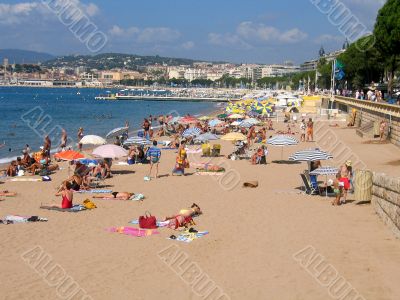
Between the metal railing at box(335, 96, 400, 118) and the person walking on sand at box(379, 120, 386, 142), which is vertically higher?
the metal railing at box(335, 96, 400, 118)

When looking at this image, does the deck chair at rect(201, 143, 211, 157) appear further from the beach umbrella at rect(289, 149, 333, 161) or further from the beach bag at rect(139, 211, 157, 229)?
the beach bag at rect(139, 211, 157, 229)

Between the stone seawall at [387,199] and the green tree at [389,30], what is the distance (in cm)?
2902

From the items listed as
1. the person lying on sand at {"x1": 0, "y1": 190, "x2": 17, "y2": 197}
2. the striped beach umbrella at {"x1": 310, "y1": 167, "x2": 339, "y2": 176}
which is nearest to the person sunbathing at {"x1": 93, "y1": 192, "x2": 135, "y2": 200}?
the person lying on sand at {"x1": 0, "y1": 190, "x2": 17, "y2": 197}

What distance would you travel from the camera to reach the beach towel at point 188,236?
10170 mm

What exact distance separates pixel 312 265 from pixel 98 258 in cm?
332

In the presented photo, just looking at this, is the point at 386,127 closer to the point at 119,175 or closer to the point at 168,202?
the point at 119,175

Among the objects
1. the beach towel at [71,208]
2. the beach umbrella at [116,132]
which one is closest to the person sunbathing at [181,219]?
A: the beach towel at [71,208]

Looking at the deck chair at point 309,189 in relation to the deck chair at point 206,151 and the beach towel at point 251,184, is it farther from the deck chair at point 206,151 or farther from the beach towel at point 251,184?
the deck chair at point 206,151

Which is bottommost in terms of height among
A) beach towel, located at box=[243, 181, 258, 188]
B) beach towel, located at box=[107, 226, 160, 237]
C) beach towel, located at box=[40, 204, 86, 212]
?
beach towel, located at box=[243, 181, 258, 188]

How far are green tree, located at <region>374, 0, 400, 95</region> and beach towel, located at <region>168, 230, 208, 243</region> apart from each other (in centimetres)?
3171

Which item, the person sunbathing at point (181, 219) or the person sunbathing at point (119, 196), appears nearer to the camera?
the person sunbathing at point (181, 219)

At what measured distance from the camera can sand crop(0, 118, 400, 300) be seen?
7695mm

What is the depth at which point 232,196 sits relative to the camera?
14453 millimetres

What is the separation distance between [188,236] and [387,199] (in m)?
3.76
